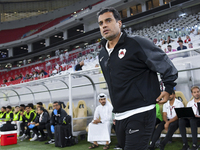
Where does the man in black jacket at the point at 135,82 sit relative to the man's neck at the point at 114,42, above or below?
below

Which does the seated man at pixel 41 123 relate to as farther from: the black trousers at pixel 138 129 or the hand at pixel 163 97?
the hand at pixel 163 97

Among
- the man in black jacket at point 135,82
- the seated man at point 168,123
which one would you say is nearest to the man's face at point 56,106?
the seated man at point 168,123

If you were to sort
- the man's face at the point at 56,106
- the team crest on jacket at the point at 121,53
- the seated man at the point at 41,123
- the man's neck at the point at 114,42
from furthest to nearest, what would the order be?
the seated man at the point at 41,123 → the man's face at the point at 56,106 → the man's neck at the point at 114,42 → the team crest on jacket at the point at 121,53

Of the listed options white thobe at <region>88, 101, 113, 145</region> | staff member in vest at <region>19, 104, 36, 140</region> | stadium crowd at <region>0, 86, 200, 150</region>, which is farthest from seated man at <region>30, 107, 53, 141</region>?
white thobe at <region>88, 101, 113, 145</region>

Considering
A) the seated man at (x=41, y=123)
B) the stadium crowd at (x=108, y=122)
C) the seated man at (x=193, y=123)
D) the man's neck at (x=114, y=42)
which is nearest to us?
the man's neck at (x=114, y=42)

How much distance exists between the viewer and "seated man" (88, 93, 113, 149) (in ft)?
18.6

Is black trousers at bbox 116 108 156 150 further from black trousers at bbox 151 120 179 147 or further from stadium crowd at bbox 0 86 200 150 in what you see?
black trousers at bbox 151 120 179 147

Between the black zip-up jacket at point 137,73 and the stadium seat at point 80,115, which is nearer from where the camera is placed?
the black zip-up jacket at point 137,73

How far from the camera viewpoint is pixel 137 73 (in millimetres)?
1599

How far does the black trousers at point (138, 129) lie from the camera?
4.90 ft

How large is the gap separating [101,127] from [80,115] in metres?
1.62

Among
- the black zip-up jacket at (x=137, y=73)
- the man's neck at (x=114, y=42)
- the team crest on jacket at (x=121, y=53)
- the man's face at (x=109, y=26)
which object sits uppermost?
the man's face at (x=109, y=26)

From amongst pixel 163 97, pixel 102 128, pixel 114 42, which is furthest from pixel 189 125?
pixel 114 42

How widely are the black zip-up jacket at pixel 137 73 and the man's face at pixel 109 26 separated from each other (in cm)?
9
